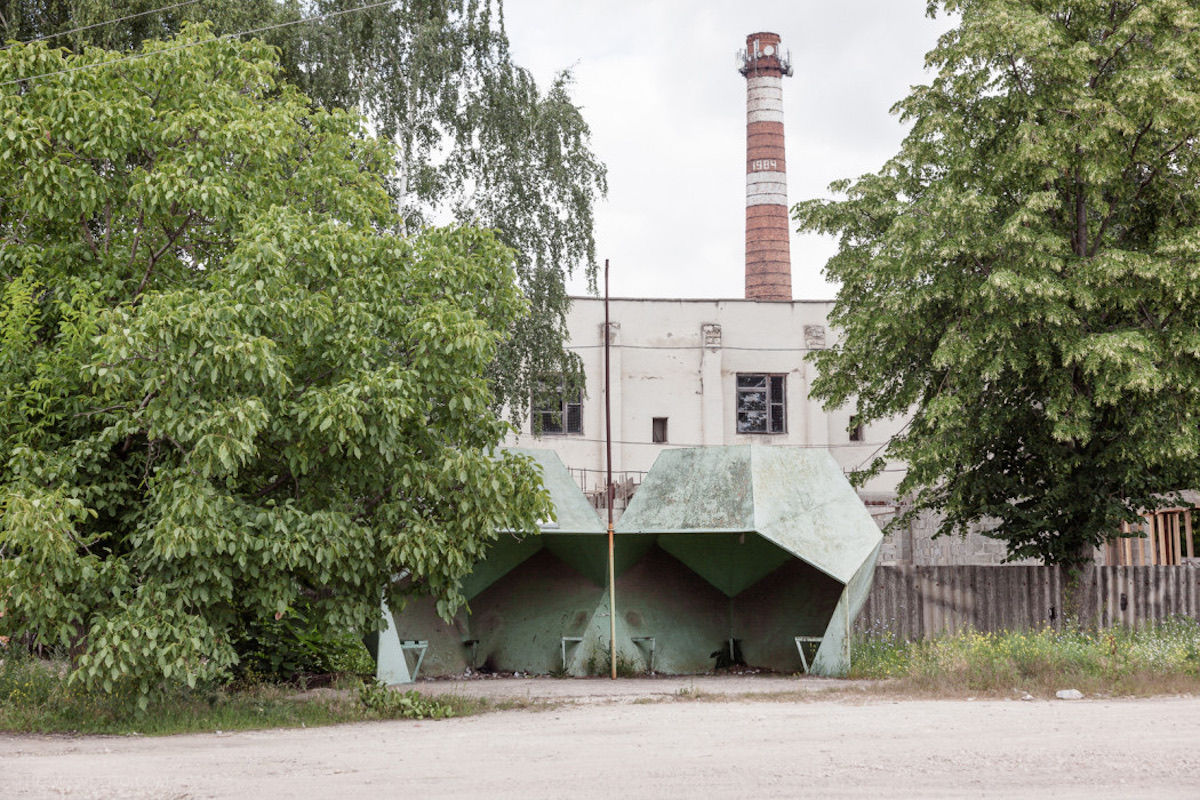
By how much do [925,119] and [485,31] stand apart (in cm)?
921

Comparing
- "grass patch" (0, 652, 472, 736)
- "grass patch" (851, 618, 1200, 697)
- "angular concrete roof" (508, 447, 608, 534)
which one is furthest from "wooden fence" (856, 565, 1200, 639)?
"grass patch" (0, 652, 472, 736)

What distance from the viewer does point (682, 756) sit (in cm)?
937

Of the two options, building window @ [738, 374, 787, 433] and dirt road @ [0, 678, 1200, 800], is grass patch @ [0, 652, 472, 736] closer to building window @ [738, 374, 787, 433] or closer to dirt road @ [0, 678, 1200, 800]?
dirt road @ [0, 678, 1200, 800]

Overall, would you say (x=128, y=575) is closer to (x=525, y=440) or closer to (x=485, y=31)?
(x=485, y=31)

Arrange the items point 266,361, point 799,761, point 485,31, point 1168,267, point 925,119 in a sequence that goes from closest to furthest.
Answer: point 799,761, point 266,361, point 1168,267, point 925,119, point 485,31

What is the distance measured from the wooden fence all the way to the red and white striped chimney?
69.1 ft

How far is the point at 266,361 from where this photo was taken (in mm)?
10789

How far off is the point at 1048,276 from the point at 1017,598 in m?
4.79

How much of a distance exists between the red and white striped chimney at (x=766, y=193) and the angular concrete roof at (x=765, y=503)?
21.8m

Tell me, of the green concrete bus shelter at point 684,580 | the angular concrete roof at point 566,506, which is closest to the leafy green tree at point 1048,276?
the green concrete bus shelter at point 684,580

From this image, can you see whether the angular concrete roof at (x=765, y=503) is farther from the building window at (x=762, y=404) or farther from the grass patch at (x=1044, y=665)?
the building window at (x=762, y=404)

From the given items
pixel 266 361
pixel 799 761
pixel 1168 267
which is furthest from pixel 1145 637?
pixel 266 361

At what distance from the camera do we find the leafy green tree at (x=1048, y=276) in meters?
15.7

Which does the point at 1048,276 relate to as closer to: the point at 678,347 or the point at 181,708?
the point at 181,708
